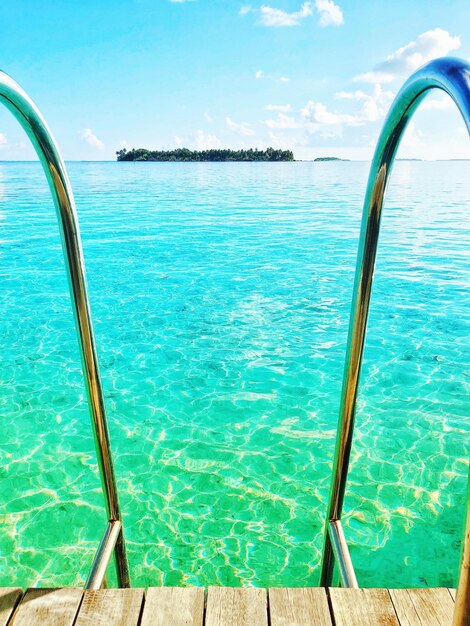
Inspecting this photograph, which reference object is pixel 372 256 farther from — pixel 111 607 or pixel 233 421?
pixel 233 421

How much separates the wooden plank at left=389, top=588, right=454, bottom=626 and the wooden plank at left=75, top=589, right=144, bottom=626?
0.62 m

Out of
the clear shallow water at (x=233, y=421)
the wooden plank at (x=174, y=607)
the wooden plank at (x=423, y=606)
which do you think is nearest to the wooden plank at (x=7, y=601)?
the wooden plank at (x=174, y=607)

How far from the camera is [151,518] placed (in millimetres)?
3461

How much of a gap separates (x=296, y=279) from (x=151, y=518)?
6345 mm

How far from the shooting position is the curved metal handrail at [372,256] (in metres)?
0.61

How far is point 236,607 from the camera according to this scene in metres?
1.28

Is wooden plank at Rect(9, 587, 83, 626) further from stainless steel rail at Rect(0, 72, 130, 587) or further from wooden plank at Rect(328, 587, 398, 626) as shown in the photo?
wooden plank at Rect(328, 587, 398, 626)

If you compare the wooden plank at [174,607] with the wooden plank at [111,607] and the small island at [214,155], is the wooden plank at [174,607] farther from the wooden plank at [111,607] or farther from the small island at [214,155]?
the small island at [214,155]

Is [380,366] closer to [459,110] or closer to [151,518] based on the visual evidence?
[151,518]

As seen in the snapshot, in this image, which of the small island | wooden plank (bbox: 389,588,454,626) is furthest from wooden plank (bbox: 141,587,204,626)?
the small island

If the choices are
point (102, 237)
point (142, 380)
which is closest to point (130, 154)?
point (102, 237)

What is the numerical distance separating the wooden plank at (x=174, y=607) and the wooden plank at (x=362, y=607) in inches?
12.9

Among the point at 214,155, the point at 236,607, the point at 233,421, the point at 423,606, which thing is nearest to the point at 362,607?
the point at 423,606

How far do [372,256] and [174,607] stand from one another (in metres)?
0.96
